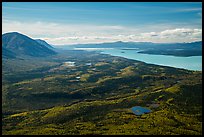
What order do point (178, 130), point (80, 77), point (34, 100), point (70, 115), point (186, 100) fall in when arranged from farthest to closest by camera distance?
point (80, 77) → point (34, 100) → point (186, 100) → point (70, 115) → point (178, 130)

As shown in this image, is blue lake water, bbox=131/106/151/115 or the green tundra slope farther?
blue lake water, bbox=131/106/151/115

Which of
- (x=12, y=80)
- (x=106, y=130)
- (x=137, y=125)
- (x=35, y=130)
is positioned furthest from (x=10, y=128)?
(x=12, y=80)

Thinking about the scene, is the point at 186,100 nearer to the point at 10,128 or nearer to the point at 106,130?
the point at 106,130

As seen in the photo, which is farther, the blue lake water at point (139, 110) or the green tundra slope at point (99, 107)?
the blue lake water at point (139, 110)

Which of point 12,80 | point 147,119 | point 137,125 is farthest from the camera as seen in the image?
point 12,80

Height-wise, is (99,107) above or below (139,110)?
above

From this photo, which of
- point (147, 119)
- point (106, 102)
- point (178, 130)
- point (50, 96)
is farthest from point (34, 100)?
point (178, 130)

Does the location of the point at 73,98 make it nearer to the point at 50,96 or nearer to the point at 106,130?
the point at 50,96

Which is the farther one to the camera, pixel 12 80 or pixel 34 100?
pixel 12 80

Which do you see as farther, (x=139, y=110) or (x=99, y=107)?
(x=99, y=107)
